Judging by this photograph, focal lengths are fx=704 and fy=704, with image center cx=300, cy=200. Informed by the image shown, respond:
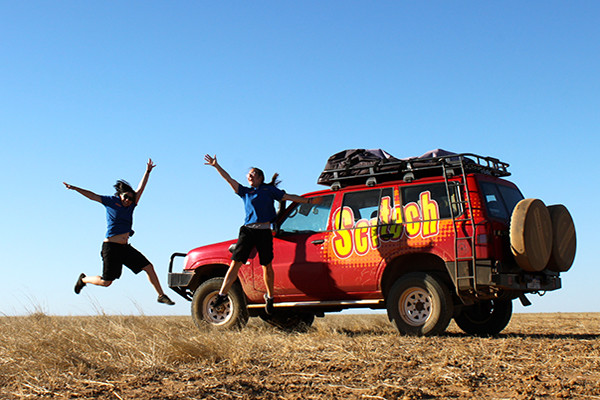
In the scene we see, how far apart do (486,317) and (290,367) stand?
15.3 ft

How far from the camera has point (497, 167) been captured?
931 cm

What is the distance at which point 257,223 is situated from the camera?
9.52 m

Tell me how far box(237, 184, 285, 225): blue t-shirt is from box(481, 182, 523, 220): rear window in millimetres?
2766

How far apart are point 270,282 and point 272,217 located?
880mm

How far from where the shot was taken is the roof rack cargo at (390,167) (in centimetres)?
865

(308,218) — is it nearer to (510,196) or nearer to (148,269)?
(148,269)

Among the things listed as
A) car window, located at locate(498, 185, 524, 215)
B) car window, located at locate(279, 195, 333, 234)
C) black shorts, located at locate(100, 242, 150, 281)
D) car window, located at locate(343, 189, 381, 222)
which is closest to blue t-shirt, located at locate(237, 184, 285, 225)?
car window, located at locate(279, 195, 333, 234)

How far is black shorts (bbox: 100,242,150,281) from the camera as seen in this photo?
9562 millimetres

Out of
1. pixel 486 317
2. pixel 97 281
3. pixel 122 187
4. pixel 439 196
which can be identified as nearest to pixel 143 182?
pixel 122 187

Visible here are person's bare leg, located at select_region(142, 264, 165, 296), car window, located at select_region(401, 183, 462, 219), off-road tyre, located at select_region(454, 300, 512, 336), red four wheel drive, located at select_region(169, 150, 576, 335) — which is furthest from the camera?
person's bare leg, located at select_region(142, 264, 165, 296)

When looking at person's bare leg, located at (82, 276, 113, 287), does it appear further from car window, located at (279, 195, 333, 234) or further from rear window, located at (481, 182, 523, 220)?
rear window, located at (481, 182, 523, 220)

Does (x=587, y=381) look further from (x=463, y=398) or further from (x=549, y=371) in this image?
(x=463, y=398)

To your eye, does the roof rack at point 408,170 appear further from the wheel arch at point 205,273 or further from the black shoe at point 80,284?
the black shoe at point 80,284

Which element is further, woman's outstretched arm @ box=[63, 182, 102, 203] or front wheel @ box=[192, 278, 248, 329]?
front wheel @ box=[192, 278, 248, 329]
